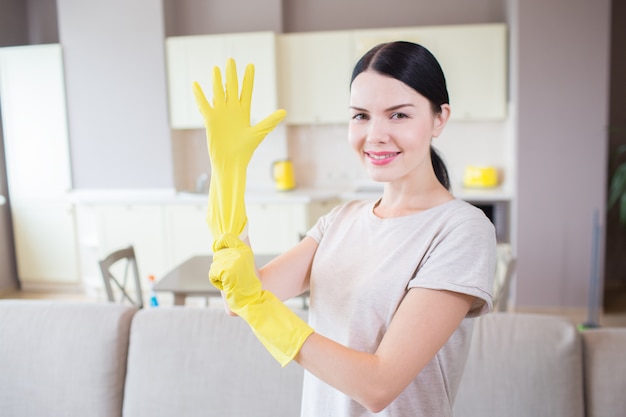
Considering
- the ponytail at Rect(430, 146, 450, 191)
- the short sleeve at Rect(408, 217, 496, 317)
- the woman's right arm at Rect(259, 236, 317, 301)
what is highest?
the ponytail at Rect(430, 146, 450, 191)

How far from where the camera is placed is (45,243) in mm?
4949

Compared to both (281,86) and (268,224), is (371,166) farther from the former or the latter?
(281,86)

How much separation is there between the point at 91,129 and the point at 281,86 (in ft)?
5.24

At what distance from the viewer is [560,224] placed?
4.03 meters

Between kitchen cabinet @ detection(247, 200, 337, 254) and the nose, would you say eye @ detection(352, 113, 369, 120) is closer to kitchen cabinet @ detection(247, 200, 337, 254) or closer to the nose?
the nose

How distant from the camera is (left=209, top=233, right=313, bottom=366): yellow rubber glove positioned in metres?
0.80

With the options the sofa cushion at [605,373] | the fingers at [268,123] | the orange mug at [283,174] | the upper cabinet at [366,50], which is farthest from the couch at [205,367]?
the upper cabinet at [366,50]

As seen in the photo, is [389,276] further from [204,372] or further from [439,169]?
[204,372]

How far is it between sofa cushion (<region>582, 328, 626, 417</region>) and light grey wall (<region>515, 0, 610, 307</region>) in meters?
2.62

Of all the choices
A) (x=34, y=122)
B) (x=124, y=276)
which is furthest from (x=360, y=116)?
(x=34, y=122)

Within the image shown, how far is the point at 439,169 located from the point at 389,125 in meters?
0.20

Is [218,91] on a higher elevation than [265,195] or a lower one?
higher

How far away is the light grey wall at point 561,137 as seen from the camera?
388 cm

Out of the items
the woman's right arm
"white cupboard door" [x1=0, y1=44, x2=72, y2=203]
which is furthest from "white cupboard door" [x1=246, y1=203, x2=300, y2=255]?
the woman's right arm
